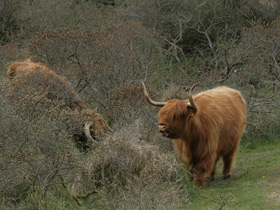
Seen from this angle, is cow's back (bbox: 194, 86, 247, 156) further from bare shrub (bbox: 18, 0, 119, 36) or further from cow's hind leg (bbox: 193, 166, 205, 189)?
bare shrub (bbox: 18, 0, 119, 36)

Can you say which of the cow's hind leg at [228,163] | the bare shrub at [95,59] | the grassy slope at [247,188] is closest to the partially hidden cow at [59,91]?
the bare shrub at [95,59]

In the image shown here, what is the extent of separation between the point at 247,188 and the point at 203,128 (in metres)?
1.18

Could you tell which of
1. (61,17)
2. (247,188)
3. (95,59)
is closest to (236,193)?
(247,188)

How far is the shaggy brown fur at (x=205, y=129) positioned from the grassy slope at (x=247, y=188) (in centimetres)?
37

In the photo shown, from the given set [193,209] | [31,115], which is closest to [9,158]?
[31,115]

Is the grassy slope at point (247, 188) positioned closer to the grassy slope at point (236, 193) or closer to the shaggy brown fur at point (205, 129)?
the grassy slope at point (236, 193)

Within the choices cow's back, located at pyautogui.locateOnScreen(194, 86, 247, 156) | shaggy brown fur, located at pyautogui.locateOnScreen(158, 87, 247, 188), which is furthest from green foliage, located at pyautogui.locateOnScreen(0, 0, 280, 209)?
cow's back, located at pyautogui.locateOnScreen(194, 86, 247, 156)

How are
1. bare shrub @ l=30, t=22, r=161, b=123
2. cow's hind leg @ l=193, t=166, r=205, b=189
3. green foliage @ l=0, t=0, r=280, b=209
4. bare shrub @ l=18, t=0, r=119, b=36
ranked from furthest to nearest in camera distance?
bare shrub @ l=18, t=0, r=119, b=36 < bare shrub @ l=30, t=22, r=161, b=123 < cow's hind leg @ l=193, t=166, r=205, b=189 < green foliage @ l=0, t=0, r=280, b=209

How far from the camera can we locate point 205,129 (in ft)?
25.7

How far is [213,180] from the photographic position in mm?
8750

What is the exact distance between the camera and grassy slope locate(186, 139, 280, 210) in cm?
675

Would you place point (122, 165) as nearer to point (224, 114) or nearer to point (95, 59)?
point (224, 114)

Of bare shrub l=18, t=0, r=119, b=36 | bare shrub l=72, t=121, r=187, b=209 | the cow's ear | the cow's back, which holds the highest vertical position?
the cow's ear

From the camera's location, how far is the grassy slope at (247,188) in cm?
675
